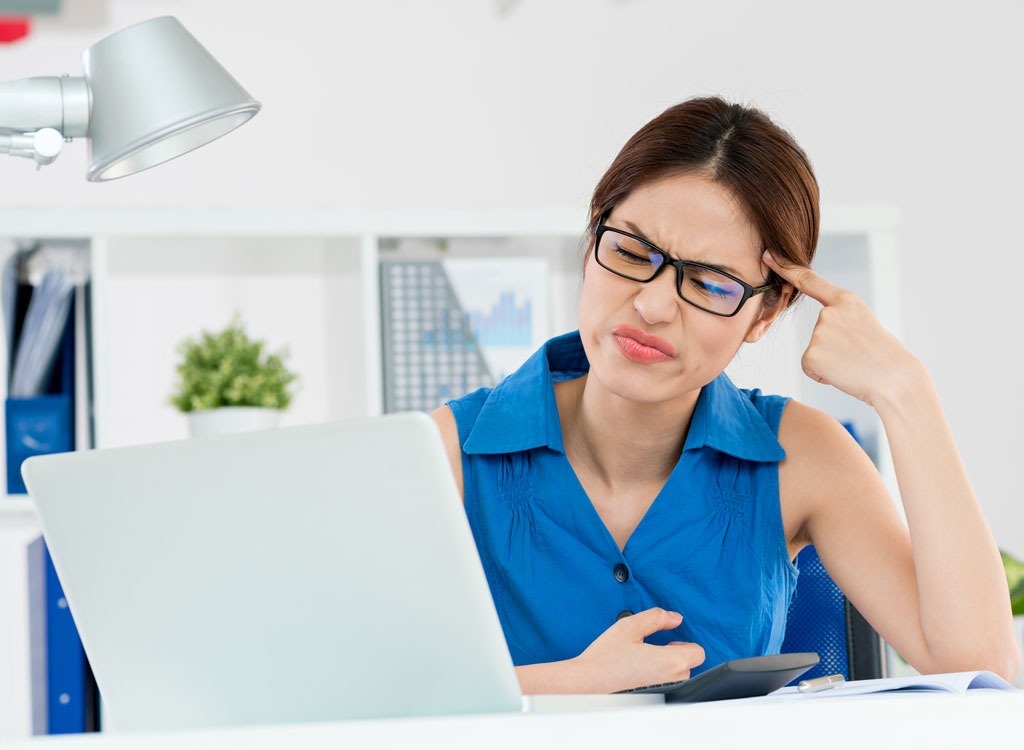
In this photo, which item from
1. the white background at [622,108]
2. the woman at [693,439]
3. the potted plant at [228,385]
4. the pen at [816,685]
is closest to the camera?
the pen at [816,685]

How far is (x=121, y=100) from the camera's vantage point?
2.71ft

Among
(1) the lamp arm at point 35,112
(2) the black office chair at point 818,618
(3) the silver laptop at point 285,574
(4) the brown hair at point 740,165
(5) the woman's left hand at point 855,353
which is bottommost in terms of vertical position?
(2) the black office chair at point 818,618

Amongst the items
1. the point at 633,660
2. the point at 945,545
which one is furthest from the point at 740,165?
the point at 633,660

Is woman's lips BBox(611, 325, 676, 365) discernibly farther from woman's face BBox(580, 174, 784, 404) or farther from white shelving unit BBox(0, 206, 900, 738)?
white shelving unit BBox(0, 206, 900, 738)

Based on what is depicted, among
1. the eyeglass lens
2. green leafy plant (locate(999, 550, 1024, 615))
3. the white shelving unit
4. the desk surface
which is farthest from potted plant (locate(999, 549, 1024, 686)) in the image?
the desk surface

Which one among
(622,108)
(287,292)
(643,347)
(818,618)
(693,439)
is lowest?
(818,618)

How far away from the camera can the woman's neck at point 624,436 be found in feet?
4.75

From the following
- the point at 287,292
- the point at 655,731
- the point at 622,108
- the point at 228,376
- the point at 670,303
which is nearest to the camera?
the point at 655,731

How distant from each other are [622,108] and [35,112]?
2.10m

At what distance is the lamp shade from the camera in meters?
0.82

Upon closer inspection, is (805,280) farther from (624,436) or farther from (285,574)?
(285,574)

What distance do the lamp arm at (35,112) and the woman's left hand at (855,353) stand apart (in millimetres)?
748

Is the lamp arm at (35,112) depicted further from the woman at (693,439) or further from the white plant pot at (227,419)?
the white plant pot at (227,419)

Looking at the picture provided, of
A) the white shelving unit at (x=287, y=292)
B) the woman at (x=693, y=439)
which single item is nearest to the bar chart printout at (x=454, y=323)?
the white shelving unit at (x=287, y=292)
